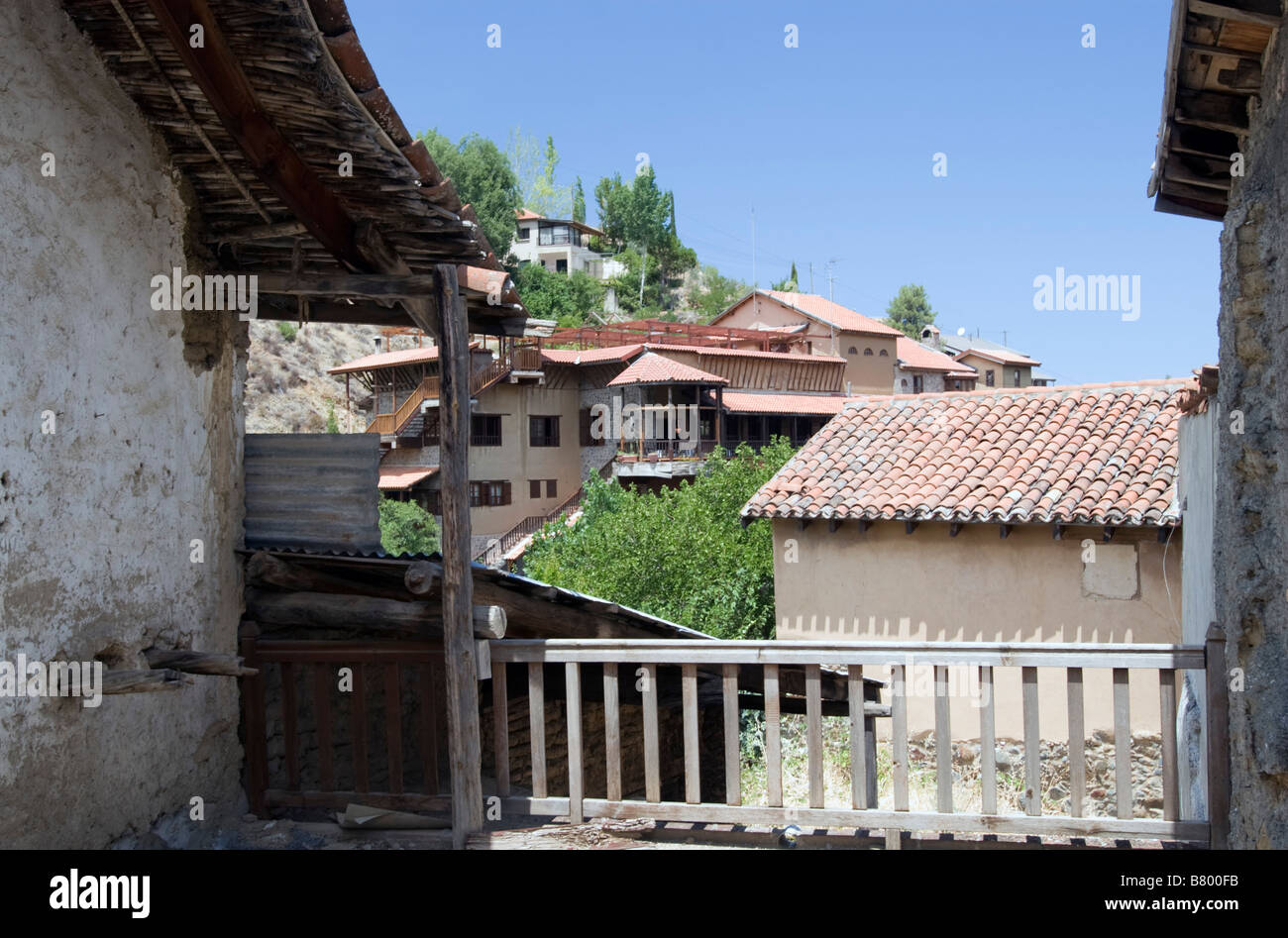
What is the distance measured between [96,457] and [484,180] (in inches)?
1805

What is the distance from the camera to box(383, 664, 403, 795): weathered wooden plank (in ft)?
19.6

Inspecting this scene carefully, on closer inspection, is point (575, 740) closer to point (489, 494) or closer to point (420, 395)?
point (489, 494)

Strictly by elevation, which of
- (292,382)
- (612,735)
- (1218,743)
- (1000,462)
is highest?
(292,382)

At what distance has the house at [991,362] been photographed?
55312 mm

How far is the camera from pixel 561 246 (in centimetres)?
6231

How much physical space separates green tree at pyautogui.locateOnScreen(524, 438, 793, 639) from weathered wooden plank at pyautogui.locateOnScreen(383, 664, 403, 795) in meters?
14.6

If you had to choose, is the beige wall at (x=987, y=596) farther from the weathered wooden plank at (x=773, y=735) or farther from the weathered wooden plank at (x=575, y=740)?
the weathered wooden plank at (x=575, y=740)

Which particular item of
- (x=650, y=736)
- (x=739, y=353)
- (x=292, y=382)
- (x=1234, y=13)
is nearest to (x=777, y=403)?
(x=739, y=353)

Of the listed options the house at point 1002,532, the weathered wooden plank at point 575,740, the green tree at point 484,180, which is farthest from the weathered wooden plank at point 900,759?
the green tree at point 484,180

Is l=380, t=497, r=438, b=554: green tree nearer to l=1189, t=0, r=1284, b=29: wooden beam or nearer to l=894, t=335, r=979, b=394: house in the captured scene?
l=894, t=335, r=979, b=394: house

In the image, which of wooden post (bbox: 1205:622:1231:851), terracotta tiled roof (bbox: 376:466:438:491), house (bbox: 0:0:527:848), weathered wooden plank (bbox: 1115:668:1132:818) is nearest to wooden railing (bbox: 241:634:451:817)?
house (bbox: 0:0:527:848)

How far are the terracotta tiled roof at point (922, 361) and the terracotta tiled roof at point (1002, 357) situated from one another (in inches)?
254

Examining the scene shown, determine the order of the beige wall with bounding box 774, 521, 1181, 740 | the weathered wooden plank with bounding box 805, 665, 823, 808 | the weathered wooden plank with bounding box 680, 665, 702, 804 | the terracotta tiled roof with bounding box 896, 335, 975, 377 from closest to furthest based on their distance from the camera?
the weathered wooden plank with bounding box 805, 665, 823, 808, the weathered wooden plank with bounding box 680, 665, 702, 804, the beige wall with bounding box 774, 521, 1181, 740, the terracotta tiled roof with bounding box 896, 335, 975, 377

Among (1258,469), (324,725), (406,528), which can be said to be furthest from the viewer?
(406,528)
